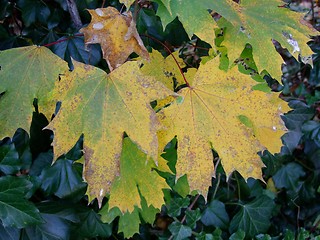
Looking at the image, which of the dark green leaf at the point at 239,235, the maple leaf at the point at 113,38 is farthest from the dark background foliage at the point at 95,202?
the maple leaf at the point at 113,38

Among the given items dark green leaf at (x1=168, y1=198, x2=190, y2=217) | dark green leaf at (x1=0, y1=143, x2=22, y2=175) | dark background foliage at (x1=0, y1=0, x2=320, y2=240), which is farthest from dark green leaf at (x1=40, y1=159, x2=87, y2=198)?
dark green leaf at (x1=168, y1=198, x2=190, y2=217)

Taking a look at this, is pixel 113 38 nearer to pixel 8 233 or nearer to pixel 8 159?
pixel 8 159

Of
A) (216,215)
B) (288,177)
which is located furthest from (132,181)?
(288,177)

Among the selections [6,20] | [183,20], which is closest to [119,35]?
[183,20]

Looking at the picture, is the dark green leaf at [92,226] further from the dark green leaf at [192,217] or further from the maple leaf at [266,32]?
the maple leaf at [266,32]

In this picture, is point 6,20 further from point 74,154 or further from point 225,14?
point 225,14

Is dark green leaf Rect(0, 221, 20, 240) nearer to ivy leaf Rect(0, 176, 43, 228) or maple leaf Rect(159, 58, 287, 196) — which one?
ivy leaf Rect(0, 176, 43, 228)
